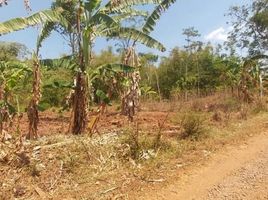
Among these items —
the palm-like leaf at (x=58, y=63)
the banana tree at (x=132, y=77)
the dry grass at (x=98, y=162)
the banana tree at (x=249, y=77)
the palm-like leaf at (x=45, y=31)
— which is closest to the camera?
the dry grass at (x=98, y=162)

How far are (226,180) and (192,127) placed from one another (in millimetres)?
2263

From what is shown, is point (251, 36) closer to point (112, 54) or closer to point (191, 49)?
point (191, 49)

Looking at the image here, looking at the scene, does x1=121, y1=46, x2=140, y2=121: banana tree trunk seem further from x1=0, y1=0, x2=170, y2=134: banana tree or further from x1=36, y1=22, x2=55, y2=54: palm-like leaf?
x1=36, y1=22, x2=55, y2=54: palm-like leaf

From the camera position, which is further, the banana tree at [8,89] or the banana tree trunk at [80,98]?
the banana tree trunk at [80,98]

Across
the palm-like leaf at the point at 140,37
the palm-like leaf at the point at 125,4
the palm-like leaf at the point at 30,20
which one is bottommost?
the palm-like leaf at the point at 140,37

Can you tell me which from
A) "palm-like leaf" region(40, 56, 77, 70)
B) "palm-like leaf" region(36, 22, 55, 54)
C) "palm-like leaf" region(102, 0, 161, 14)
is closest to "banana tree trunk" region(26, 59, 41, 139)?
"palm-like leaf" region(40, 56, 77, 70)

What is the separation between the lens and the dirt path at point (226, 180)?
625 cm

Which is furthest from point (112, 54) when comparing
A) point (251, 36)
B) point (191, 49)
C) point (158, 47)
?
point (158, 47)

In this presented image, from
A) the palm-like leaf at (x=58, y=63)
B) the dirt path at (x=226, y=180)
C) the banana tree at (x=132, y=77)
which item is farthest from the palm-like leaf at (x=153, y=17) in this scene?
the dirt path at (x=226, y=180)

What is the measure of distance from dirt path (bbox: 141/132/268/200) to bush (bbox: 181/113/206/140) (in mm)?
821

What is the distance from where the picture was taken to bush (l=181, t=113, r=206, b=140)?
8859 mm

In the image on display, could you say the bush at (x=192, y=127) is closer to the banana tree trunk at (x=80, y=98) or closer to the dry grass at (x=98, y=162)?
the dry grass at (x=98, y=162)

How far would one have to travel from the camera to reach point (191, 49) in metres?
32.6

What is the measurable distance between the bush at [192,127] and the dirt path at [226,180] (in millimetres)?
821
